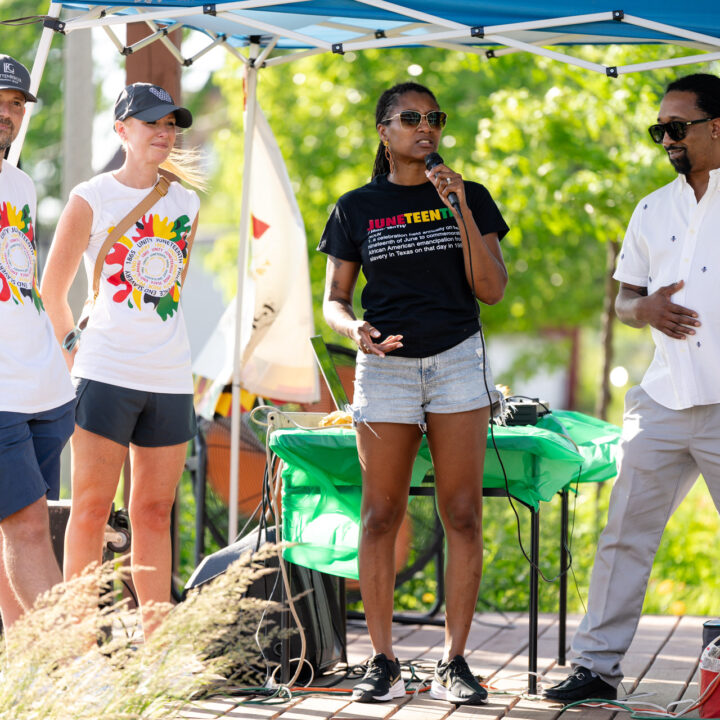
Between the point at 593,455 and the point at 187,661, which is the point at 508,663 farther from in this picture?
the point at 187,661

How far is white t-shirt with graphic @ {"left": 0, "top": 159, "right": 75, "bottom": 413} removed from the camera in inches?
141

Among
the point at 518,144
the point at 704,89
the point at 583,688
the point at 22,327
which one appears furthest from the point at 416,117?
the point at 518,144

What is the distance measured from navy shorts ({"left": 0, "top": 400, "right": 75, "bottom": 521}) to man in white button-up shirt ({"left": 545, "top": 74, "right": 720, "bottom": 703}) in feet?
6.34

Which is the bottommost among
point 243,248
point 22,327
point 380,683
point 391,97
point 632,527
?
point 380,683

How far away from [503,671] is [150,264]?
221 cm

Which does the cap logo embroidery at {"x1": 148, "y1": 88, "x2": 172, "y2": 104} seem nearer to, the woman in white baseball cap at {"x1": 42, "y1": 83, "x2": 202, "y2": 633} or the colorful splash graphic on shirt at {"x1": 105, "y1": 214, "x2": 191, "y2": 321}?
the woman in white baseball cap at {"x1": 42, "y1": 83, "x2": 202, "y2": 633}

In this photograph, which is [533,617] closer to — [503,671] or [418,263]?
[503,671]

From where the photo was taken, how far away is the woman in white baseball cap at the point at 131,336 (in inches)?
162

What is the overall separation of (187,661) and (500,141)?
6.26m

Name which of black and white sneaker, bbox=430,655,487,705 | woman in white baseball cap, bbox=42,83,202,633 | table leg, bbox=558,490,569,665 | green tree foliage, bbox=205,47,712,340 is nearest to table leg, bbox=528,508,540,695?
black and white sneaker, bbox=430,655,487,705

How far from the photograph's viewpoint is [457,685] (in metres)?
4.15

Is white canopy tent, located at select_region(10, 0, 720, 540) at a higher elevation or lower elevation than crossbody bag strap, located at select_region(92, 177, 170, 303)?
higher

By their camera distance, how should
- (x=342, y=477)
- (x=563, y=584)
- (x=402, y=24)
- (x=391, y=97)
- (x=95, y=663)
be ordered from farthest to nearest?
1. (x=402, y=24)
2. (x=563, y=584)
3. (x=342, y=477)
4. (x=391, y=97)
5. (x=95, y=663)

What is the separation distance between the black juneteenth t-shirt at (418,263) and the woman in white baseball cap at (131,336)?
0.71 meters
